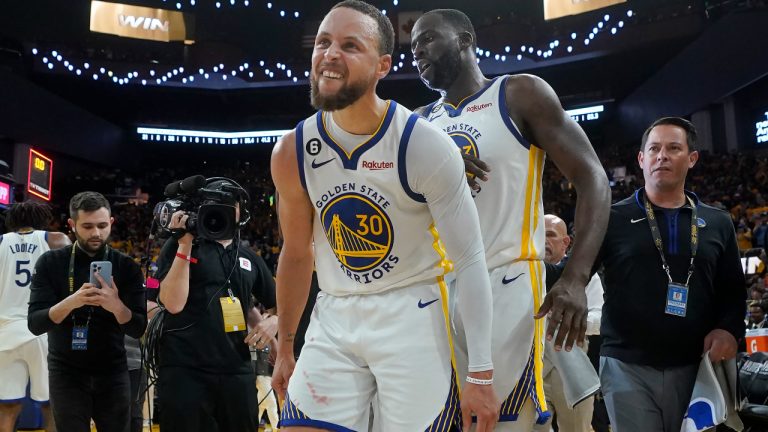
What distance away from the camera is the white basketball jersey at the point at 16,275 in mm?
Result: 6266

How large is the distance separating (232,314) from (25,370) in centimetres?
276

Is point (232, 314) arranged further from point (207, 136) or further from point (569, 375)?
point (207, 136)

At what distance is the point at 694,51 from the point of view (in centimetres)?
2158

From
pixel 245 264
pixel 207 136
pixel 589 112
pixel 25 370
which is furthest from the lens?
pixel 207 136

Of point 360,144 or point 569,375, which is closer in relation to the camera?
point 360,144

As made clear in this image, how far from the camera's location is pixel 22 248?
629cm

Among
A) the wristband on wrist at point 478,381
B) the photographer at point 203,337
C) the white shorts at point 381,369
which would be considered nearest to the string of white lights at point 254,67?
the photographer at point 203,337

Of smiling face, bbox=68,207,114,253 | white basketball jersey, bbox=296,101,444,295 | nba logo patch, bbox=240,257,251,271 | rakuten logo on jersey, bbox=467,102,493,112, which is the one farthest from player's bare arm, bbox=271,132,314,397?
smiling face, bbox=68,207,114,253

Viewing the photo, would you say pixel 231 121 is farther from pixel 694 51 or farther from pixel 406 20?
pixel 694 51

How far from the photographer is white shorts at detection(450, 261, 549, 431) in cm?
200

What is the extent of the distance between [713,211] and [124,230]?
23.3 m

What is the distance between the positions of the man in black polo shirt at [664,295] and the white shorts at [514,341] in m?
1.07

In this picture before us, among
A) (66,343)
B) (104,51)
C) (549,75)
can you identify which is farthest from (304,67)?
(66,343)

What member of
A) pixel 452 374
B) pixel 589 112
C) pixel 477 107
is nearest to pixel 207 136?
pixel 589 112
